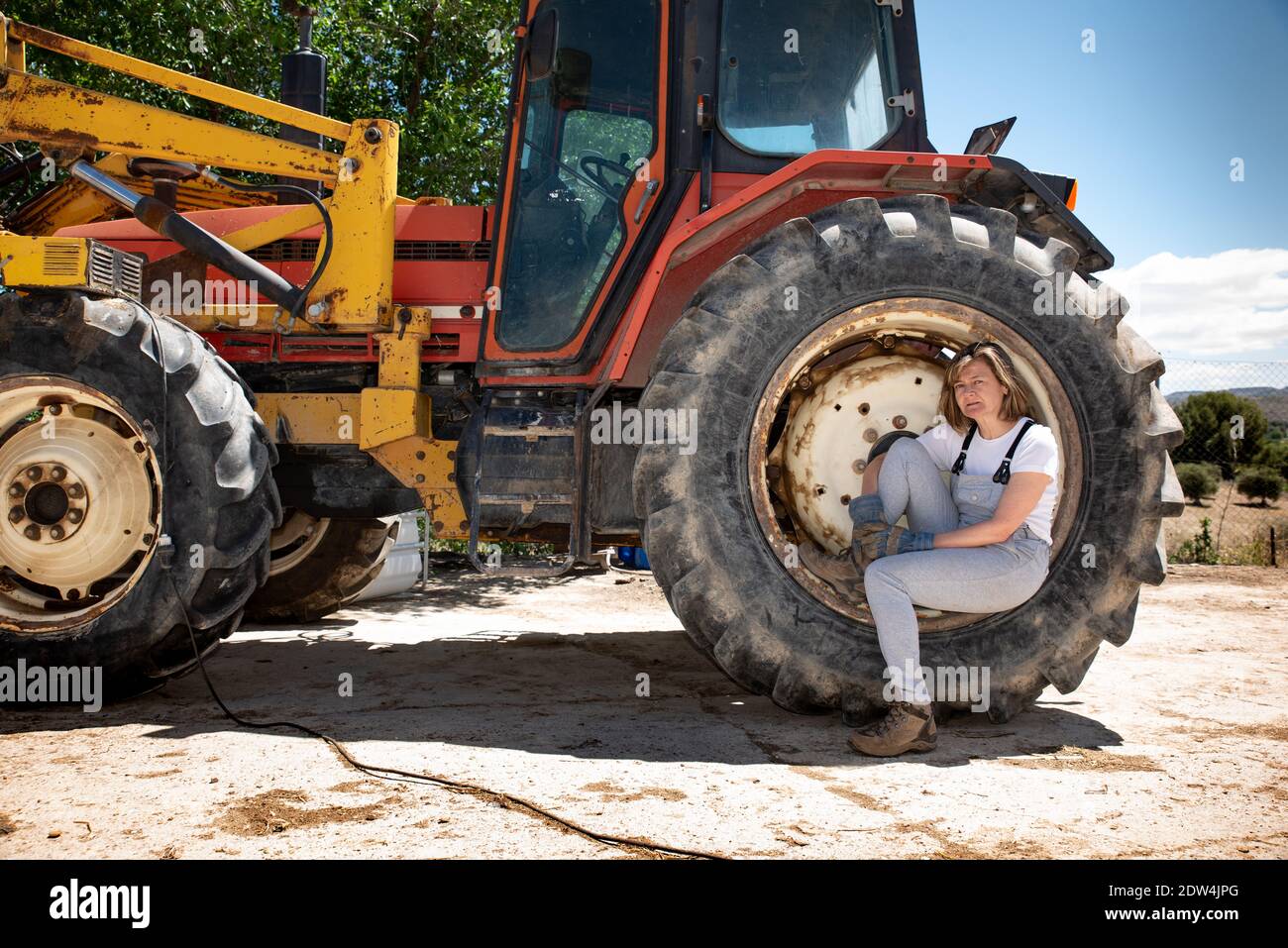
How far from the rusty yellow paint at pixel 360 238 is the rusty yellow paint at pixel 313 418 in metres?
0.40

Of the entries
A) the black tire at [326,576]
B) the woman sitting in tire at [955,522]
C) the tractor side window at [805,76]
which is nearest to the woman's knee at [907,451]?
the woman sitting in tire at [955,522]

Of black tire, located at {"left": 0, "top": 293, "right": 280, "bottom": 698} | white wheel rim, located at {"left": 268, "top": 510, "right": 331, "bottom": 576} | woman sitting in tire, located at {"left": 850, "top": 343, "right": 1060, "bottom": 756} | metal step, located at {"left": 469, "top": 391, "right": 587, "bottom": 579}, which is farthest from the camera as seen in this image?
white wheel rim, located at {"left": 268, "top": 510, "right": 331, "bottom": 576}

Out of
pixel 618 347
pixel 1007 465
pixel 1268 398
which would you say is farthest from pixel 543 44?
pixel 1268 398

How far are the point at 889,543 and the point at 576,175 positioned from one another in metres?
2.08

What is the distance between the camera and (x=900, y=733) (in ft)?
10.0

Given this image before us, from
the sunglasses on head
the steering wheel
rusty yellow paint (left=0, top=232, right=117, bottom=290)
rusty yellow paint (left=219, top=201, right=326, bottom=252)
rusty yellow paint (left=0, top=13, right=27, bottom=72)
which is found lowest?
the sunglasses on head

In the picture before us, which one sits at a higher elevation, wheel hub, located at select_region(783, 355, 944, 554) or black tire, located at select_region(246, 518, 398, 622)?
wheel hub, located at select_region(783, 355, 944, 554)

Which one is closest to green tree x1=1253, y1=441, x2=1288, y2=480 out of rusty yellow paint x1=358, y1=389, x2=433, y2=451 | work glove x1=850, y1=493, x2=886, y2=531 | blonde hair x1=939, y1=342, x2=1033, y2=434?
blonde hair x1=939, y1=342, x2=1033, y2=434

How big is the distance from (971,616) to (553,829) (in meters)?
1.78

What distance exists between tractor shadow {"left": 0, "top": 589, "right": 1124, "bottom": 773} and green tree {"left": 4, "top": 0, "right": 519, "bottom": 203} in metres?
4.64

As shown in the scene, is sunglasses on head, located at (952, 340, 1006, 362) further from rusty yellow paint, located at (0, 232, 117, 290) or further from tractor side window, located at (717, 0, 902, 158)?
rusty yellow paint, located at (0, 232, 117, 290)

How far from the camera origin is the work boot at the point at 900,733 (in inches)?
120

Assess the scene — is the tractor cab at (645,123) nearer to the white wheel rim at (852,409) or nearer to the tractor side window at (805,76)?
the tractor side window at (805,76)

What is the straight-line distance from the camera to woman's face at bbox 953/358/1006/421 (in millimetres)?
3309
